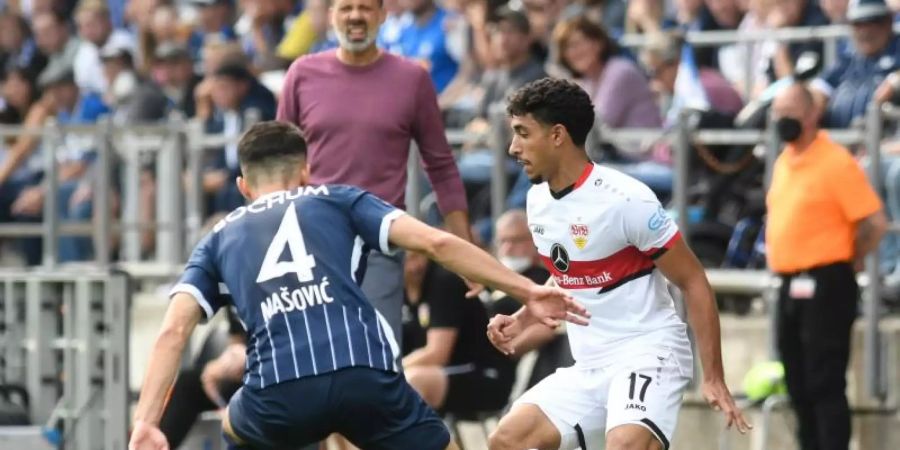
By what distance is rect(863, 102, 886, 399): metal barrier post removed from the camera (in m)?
12.0

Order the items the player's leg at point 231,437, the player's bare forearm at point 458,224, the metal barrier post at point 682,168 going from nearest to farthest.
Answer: the player's leg at point 231,437 < the player's bare forearm at point 458,224 < the metal barrier post at point 682,168

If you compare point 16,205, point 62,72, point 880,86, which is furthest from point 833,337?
point 62,72

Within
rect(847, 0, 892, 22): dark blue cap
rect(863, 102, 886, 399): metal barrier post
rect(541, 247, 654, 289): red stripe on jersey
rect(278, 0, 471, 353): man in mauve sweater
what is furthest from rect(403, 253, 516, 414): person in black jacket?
rect(541, 247, 654, 289): red stripe on jersey

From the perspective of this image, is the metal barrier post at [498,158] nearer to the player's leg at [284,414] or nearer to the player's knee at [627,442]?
the player's knee at [627,442]

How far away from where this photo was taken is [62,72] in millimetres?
17547

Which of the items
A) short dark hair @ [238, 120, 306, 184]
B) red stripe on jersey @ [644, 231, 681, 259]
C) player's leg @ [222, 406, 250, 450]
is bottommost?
player's leg @ [222, 406, 250, 450]

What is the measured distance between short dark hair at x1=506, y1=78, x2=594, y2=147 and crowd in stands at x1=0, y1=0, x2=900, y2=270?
14.2 feet

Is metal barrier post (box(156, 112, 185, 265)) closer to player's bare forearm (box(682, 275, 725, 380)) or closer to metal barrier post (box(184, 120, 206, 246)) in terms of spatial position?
metal barrier post (box(184, 120, 206, 246))

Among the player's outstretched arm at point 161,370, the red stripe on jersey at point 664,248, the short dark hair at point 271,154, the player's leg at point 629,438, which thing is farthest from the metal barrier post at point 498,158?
the player's outstretched arm at point 161,370

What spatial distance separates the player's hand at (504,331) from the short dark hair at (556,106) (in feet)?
2.59

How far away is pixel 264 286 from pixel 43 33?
12.0m

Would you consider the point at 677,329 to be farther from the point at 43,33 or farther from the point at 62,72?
the point at 43,33

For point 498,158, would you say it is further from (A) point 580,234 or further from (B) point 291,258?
(B) point 291,258

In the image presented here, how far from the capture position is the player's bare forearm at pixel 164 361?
7.21 meters
